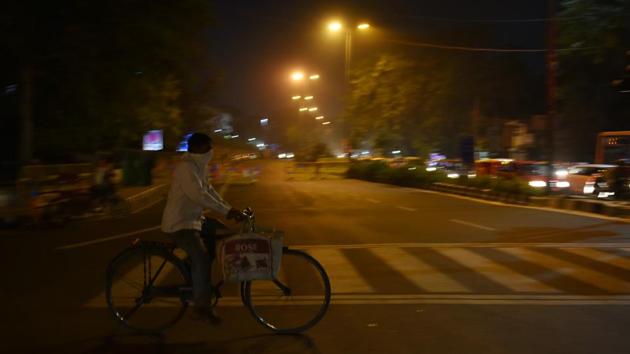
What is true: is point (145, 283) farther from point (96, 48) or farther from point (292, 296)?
point (96, 48)

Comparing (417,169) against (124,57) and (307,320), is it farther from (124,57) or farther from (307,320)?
(307,320)

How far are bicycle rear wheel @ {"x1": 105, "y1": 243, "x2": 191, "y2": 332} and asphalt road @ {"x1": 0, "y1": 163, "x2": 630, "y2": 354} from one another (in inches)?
7.4

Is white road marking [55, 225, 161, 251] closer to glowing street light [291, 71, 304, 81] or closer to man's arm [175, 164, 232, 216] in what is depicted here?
man's arm [175, 164, 232, 216]

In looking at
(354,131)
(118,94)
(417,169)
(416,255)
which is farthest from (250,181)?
(416,255)

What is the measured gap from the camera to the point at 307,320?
650cm

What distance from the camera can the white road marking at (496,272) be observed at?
8.43 meters

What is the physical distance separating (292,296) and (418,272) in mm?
3116

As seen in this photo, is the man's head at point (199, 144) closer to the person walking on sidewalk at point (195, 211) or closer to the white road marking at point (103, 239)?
the person walking on sidewalk at point (195, 211)

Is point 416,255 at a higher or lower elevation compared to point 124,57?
lower

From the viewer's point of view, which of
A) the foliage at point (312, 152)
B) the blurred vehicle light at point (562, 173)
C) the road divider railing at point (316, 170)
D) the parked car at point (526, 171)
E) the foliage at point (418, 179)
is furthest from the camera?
the foliage at point (312, 152)

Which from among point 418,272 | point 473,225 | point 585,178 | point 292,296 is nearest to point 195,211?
point 292,296

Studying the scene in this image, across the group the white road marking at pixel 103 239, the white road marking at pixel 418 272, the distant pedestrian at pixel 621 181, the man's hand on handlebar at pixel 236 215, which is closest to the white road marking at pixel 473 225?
the white road marking at pixel 418 272

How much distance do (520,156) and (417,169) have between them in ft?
89.0

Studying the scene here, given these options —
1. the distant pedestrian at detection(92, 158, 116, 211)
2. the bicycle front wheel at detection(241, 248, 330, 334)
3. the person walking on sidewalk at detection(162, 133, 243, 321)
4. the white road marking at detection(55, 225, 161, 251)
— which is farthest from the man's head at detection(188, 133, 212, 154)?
the distant pedestrian at detection(92, 158, 116, 211)
